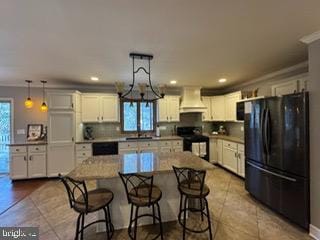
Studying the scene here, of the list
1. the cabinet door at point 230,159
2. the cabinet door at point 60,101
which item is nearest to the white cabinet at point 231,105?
the cabinet door at point 230,159

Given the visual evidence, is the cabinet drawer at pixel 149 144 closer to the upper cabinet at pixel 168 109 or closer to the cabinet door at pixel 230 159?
the upper cabinet at pixel 168 109

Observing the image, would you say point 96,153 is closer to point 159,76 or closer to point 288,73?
point 159,76

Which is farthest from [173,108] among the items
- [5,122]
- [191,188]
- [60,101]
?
[5,122]

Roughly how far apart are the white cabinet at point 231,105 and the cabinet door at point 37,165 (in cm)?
507

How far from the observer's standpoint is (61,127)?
187 inches

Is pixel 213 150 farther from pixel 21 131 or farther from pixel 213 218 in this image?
pixel 21 131

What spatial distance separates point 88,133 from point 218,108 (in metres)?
4.03

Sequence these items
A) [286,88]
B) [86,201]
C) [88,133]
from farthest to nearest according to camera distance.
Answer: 1. [88,133]
2. [286,88]
3. [86,201]

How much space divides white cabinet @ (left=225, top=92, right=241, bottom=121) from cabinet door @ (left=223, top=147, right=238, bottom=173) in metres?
0.91

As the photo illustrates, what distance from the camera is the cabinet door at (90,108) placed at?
5.29 metres

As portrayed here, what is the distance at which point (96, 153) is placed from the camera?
16.2 feet

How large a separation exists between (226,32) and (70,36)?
187cm

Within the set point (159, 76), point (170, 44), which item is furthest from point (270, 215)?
point (159, 76)

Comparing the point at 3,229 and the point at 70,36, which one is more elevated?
the point at 70,36
